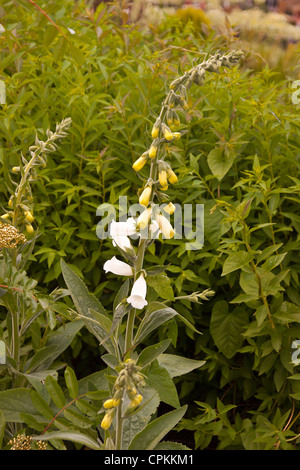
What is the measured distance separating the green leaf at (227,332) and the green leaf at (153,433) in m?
0.53

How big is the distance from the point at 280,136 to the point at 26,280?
1.16 m

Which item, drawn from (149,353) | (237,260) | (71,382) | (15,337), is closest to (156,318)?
(149,353)

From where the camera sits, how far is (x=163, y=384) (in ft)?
5.78

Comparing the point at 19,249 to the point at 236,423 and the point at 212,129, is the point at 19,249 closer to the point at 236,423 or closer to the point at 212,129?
the point at 212,129

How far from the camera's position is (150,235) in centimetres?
151

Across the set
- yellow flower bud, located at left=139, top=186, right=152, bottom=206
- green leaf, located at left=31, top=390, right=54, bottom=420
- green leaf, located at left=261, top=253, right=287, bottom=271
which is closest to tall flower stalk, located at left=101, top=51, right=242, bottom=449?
yellow flower bud, located at left=139, top=186, right=152, bottom=206

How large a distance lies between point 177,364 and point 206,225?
53 centimetres

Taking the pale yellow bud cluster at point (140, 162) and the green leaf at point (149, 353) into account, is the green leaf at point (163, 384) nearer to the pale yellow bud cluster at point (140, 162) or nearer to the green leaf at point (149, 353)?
the green leaf at point (149, 353)

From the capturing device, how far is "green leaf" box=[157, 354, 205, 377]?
71.1 inches

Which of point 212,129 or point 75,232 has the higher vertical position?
point 212,129

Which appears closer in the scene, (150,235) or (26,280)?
(150,235)

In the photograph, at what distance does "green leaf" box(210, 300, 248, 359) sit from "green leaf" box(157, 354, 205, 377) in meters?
0.24

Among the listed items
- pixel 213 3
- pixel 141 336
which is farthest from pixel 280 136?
pixel 213 3

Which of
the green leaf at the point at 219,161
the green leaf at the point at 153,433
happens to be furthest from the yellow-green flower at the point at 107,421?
the green leaf at the point at 219,161
